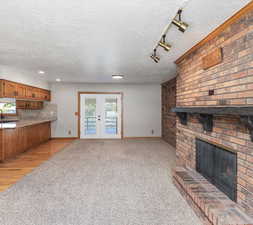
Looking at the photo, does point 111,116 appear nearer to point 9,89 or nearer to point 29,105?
point 29,105

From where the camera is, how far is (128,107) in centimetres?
686

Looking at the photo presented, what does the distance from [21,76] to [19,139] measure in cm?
182

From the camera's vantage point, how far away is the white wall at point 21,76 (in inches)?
157

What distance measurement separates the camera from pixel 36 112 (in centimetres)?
619

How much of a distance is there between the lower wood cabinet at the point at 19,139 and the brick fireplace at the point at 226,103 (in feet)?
12.7

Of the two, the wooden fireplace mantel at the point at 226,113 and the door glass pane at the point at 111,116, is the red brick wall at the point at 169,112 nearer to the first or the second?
the door glass pane at the point at 111,116

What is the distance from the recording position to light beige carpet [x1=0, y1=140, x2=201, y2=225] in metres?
1.89

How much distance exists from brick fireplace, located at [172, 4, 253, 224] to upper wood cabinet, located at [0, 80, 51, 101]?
430 cm

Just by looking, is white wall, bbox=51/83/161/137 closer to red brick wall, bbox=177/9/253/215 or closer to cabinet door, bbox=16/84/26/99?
cabinet door, bbox=16/84/26/99

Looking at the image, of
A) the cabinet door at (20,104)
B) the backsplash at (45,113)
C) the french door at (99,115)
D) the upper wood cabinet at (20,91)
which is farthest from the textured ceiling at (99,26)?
the french door at (99,115)

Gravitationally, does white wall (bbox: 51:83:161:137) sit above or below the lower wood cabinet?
above

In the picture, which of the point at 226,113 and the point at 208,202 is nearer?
the point at 226,113

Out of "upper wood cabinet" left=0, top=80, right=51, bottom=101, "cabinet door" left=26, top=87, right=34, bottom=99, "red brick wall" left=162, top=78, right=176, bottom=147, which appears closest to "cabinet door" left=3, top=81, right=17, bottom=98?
"upper wood cabinet" left=0, top=80, right=51, bottom=101

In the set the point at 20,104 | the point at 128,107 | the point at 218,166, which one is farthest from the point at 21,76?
the point at 218,166
